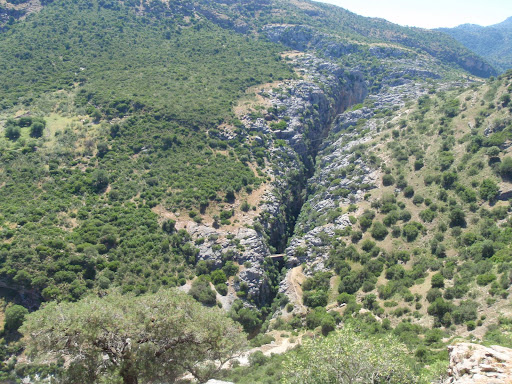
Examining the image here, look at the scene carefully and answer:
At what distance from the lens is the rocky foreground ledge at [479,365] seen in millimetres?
13742

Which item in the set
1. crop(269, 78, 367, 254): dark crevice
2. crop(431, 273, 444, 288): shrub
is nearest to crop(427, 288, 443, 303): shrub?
crop(431, 273, 444, 288): shrub

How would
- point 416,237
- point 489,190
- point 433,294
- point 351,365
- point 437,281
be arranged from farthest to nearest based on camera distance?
1. point 416,237
2. point 489,190
3. point 437,281
4. point 433,294
5. point 351,365

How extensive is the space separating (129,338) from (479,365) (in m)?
20.4

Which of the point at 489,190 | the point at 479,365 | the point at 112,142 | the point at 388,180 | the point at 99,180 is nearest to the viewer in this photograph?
the point at 479,365

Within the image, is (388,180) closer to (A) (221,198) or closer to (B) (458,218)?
(B) (458,218)

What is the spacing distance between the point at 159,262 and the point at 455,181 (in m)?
44.3

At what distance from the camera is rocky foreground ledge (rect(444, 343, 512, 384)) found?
13.7 meters

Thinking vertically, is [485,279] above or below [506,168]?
below

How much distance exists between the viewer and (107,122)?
65562mm

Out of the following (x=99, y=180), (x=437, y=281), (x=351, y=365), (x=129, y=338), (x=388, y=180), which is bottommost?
(x=99, y=180)

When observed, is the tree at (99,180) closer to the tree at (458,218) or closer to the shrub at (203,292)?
the shrub at (203,292)

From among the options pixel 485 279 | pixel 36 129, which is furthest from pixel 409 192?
pixel 36 129

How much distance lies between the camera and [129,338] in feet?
74.1

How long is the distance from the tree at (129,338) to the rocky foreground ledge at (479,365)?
1431cm
